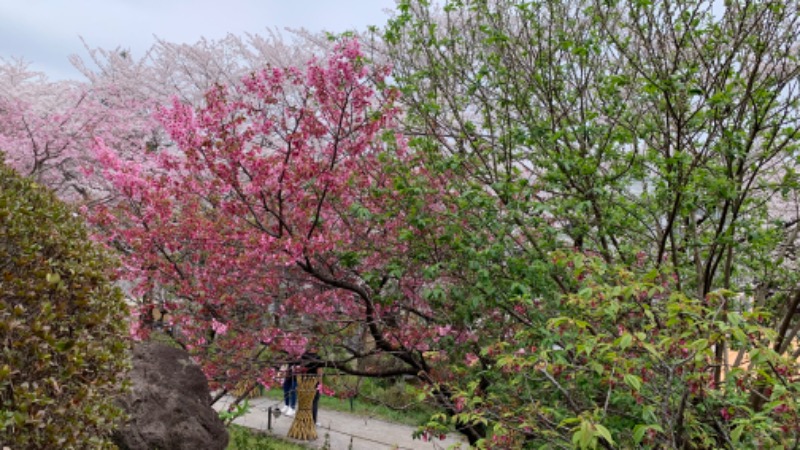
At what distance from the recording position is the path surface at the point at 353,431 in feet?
32.0

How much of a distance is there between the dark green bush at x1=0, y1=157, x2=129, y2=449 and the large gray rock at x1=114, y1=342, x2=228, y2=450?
2206 millimetres

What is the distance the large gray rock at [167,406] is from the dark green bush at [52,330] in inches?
86.9

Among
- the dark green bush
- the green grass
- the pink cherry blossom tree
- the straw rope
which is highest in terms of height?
the pink cherry blossom tree

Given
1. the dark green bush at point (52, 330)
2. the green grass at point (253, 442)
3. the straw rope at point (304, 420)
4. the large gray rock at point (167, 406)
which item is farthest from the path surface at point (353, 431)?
the dark green bush at point (52, 330)

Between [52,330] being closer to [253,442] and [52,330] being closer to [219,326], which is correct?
[219,326]

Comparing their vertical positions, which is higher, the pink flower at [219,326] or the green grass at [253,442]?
the pink flower at [219,326]

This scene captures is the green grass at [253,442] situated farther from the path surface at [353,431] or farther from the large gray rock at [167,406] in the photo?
the large gray rock at [167,406]

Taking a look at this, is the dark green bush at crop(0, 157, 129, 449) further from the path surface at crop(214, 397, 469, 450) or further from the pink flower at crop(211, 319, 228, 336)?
the path surface at crop(214, 397, 469, 450)

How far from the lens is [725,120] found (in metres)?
4.85

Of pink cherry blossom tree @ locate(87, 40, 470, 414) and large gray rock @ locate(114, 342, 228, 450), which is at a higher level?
pink cherry blossom tree @ locate(87, 40, 470, 414)

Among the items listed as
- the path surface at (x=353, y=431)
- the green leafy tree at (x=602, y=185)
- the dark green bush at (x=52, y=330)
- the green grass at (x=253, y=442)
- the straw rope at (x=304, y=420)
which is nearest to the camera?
the dark green bush at (x=52, y=330)

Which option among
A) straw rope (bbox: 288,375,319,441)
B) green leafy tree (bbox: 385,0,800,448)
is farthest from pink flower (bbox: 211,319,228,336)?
straw rope (bbox: 288,375,319,441)

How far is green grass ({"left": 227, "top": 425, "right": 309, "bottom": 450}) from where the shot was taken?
7.27m

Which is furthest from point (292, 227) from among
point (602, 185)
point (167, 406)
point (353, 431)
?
point (353, 431)
